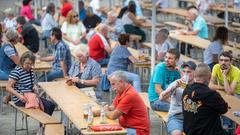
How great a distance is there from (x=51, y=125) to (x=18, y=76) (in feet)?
4.01

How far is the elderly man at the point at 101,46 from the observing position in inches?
563

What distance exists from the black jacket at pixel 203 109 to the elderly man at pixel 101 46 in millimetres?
6244

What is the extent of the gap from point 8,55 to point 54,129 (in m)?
3.39

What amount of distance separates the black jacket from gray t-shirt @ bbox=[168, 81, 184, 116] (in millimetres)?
1008

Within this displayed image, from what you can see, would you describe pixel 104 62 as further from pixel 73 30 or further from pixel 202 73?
pixel 202 73

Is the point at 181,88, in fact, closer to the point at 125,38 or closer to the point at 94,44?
the point at 125,38

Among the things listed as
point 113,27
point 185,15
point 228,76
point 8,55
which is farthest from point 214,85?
point 185,15

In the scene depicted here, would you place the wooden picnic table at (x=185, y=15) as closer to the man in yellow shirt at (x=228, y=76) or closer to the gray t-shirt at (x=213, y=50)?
the gray t-shirt at (x=213, y=50)

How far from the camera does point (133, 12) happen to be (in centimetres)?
1916

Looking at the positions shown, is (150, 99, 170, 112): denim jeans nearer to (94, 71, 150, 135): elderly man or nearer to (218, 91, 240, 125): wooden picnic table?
(218, 91, 240, 125): wooden picnic table

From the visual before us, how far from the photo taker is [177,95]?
30.2 ft

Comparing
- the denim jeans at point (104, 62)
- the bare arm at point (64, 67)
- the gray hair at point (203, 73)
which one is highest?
the gray hair at point (203, 73)

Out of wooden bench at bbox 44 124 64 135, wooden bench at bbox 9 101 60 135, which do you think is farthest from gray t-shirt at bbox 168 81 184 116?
wooden bench at bbox 9 101 60 135

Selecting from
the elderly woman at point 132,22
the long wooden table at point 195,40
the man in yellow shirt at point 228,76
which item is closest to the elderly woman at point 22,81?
the man in yellow shirt at point 228,76
